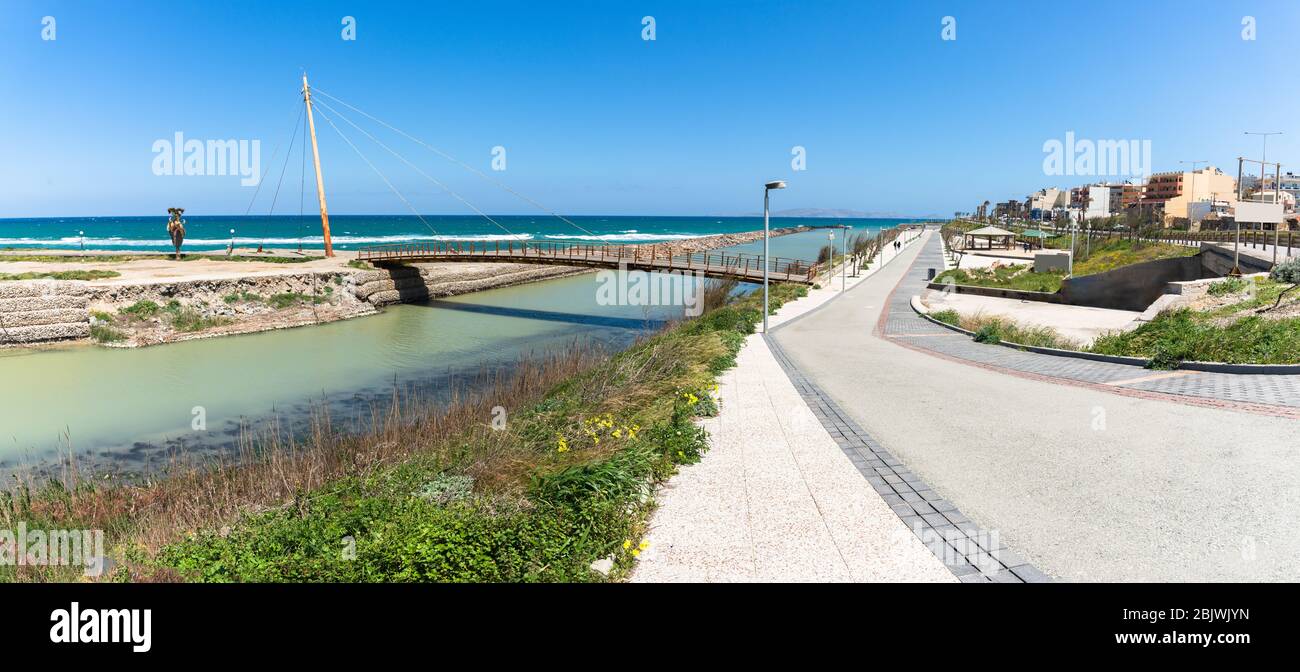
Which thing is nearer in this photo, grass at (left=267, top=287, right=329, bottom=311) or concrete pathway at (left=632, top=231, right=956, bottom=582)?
concrete pathway at (left=632, top=231, right=956, bottom=582)

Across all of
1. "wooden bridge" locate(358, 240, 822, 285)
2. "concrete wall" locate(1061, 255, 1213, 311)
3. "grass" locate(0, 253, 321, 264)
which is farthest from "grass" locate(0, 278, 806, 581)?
"grass" locate(0, 253, 321, 264)

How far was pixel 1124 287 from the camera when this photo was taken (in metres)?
24.0

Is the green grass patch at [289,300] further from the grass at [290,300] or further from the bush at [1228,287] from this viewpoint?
the bush at [1228,287]

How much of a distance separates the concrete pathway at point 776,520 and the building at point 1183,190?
12175 centimetres

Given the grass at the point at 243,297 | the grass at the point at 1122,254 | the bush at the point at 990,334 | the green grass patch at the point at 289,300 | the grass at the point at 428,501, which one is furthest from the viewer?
the grass at the point at 1122,254

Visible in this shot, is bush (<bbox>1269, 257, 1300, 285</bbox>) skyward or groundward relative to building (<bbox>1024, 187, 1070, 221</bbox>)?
groundward

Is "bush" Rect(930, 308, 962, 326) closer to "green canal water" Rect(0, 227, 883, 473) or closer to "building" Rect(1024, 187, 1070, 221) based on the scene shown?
"green canal water" Rect(0, 227, 883, 473)

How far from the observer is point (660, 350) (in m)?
13.5

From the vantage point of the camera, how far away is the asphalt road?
5109mm

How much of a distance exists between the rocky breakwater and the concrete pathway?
2483cm

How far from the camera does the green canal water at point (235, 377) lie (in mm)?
12562

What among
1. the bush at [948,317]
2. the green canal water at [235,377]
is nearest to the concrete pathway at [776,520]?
the green canal water at [235,377]

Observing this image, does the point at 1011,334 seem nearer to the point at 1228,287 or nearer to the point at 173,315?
the point at 1228,287
